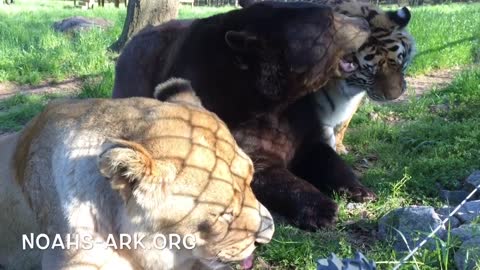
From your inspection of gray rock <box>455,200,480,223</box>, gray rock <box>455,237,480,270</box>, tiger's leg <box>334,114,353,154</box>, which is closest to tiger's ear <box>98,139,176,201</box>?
gray rock <box>455,237,480,270</box>

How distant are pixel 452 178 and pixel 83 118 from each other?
8.55ft

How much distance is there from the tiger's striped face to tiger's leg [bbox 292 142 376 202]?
542 millimetres

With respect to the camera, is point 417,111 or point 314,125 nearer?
point 314,125

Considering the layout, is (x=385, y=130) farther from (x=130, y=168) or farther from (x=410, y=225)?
(x=130, y=168)

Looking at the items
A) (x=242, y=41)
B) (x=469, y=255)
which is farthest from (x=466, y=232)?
(x=242, y=41)

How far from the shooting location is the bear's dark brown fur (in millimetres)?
3758

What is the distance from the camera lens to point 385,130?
5.24 m

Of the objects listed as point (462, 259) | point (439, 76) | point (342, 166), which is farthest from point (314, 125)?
point (439, 76)

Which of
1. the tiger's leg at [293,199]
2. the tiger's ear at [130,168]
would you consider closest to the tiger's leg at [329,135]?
the tiger's leg at [293,199]

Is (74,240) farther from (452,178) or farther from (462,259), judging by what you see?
(452,178)

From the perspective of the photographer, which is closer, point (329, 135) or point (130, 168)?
point (130, 168)

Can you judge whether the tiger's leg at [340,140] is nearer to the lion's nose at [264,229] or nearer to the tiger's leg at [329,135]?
the tiger's leg at [329,135]

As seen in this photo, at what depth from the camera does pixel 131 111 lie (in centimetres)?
253

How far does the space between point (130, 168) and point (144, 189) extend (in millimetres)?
139
